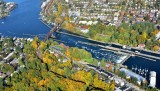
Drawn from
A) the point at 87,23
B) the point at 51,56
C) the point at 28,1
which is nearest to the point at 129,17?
the point at 87,23

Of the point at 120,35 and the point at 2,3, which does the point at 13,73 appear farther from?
the point at 2,3

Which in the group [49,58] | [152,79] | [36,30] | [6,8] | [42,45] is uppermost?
[6,8]

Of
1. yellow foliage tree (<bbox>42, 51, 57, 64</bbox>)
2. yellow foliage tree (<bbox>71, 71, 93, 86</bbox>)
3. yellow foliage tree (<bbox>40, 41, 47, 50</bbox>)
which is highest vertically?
yellow foliage tree (<bbox>40, 41, 47, 50</bbox>)

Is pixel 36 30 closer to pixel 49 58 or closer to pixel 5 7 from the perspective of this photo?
pixel 49 58

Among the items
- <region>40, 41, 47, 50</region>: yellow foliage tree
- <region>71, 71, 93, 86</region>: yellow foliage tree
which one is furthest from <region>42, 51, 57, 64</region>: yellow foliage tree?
<region>71, 71, 93, 86</region>: yellow foliage tree

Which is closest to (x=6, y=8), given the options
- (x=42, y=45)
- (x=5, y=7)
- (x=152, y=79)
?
(x=5, y=7)

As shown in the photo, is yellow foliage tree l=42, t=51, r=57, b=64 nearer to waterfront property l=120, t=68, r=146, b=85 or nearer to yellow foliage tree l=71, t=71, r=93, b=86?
yellow foliage tree l=71, t=71, r=93, b=86

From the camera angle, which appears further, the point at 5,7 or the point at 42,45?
the point at 5,7
